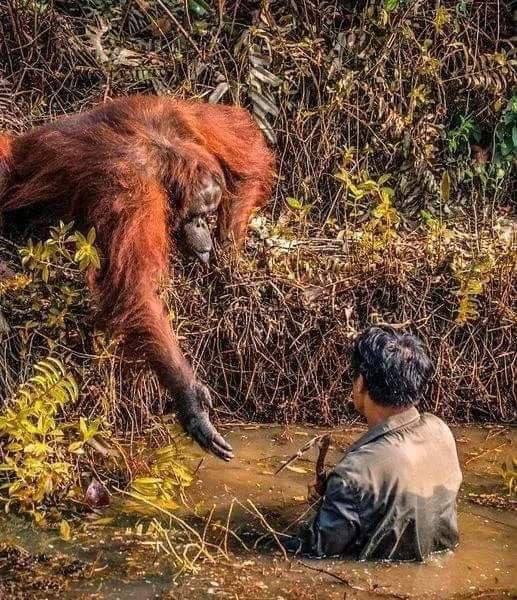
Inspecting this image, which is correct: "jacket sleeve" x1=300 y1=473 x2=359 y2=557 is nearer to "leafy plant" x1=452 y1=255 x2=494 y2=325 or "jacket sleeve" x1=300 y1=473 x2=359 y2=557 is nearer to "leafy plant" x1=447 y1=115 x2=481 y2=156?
"leafy plant" x1=452 y1=255 x2=494 y2=325

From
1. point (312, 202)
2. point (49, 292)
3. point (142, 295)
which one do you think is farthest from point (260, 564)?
point (312, 202)

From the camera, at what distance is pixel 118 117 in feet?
14.4

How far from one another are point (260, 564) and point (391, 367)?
81cm

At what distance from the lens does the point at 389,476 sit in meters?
3.63

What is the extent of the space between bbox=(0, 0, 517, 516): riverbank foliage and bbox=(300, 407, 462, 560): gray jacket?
1169mm

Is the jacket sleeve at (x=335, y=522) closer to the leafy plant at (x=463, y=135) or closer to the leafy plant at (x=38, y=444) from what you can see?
the leafy plant at (x=38, y=444)

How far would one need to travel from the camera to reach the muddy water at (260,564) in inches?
139

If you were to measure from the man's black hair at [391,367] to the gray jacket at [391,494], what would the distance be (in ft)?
0.26

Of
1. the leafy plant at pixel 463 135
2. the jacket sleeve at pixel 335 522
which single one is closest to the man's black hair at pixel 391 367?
the jacket sleeve at pixel 335 522

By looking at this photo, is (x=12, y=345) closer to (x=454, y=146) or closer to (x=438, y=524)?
(x=438, y=524)

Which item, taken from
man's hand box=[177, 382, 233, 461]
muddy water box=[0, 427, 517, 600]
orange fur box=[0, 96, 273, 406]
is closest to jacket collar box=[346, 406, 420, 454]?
muddy water box=[0, 427, 517, 600]

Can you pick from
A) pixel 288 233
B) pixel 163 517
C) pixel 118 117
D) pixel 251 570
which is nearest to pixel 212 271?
pixel 288 233

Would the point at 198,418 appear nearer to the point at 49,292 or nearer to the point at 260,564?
the point at 260,564

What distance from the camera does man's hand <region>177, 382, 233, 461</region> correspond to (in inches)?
156
